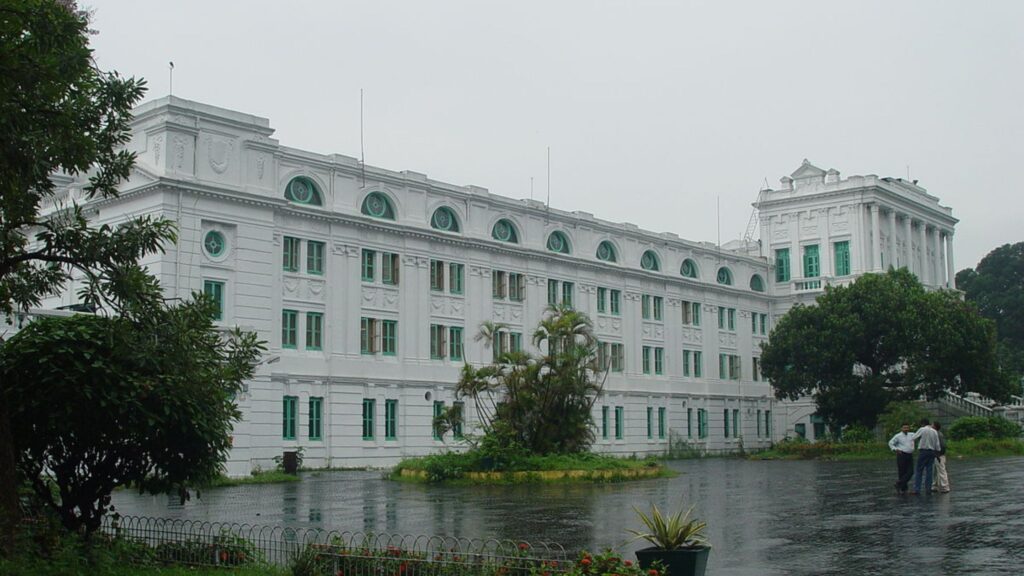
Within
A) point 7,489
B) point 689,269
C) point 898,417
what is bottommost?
point 7,489

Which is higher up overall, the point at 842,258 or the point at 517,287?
the point at 842,258

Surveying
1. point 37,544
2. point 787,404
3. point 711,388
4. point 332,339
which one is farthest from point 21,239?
point 787,404

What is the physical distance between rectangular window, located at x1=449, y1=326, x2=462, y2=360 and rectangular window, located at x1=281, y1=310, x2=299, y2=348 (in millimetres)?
8642

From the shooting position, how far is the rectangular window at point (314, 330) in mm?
42375

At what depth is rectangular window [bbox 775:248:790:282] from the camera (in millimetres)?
71500

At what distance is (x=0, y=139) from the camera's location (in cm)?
1161

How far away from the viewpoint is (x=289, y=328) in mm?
41688

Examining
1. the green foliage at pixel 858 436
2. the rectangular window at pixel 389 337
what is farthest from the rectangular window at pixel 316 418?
the green foliage at pixel 858 436

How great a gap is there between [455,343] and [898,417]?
68.4 feet

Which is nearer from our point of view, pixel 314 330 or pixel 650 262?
pixel 314 330

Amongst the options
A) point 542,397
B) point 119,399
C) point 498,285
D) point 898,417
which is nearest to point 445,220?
point 498,285

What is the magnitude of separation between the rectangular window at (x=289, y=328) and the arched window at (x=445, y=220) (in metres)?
8.53

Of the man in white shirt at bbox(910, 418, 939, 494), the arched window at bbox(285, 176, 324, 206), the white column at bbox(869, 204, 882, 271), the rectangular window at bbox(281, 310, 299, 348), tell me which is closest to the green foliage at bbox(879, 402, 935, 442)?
the white column at bbox(869, 204, 882, 271)

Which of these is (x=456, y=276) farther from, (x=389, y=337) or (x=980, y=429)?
(x=980, y=429)
